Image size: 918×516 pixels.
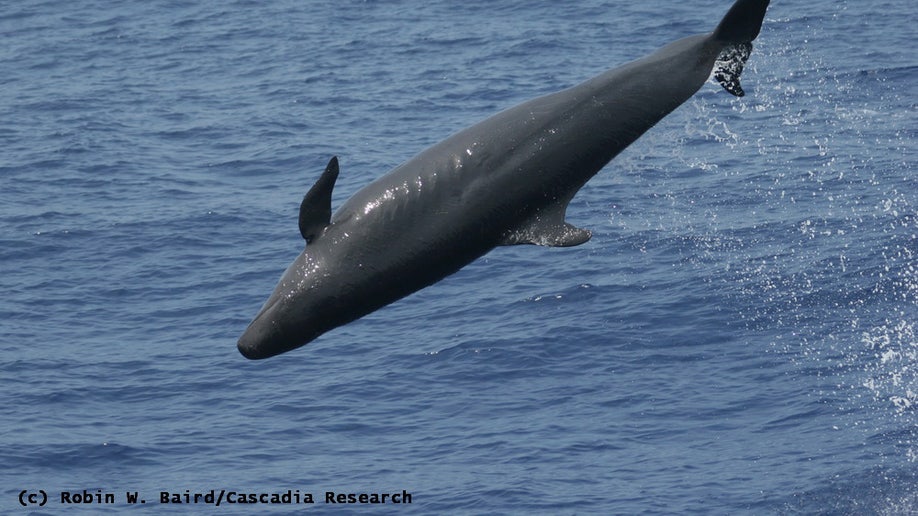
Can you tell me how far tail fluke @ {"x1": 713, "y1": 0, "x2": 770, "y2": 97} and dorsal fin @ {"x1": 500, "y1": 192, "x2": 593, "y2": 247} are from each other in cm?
282

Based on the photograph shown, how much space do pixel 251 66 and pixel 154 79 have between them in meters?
6.22

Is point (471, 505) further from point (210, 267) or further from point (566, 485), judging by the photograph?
point (210, 267)

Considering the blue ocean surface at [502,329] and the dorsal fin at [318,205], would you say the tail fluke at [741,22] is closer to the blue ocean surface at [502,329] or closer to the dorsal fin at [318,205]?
the dorsal fin at [318,205]

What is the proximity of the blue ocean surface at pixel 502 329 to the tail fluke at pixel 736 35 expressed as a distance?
22.0 metres

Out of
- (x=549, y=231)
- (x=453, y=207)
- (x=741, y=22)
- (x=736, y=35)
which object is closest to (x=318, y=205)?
(x=453, y=207)

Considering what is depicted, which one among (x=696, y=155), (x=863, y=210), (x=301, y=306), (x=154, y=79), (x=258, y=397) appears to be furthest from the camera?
(x=154, y=79)

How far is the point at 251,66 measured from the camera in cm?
9900

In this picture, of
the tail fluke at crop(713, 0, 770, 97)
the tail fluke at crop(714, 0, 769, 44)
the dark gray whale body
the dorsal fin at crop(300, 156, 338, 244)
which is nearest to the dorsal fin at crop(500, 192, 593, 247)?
the dark gray whale body

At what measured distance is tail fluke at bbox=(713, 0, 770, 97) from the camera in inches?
746

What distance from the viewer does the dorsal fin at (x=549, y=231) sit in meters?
17.6

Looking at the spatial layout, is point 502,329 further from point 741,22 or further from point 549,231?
point 549,231

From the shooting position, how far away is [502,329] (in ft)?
191

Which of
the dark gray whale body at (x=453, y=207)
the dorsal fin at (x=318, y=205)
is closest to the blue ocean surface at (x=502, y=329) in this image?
the dark gray whale body at (x=453, y=207)

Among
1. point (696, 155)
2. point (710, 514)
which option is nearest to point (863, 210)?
point (696, 155)
